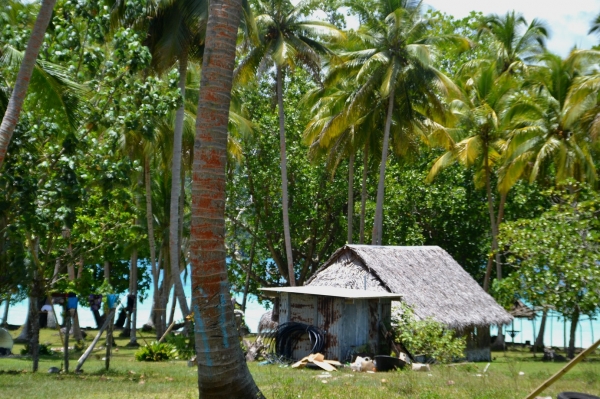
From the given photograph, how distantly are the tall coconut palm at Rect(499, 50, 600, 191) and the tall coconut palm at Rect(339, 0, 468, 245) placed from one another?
327cm

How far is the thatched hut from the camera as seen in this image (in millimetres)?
23469

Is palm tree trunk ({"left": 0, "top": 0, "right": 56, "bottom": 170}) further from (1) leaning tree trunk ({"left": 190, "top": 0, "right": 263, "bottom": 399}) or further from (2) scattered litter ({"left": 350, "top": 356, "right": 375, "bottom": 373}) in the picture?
(2) scattered litter ({"left": 350, "top": 356, "right": 375, "bottom": 373})

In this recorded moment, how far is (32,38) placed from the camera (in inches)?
493

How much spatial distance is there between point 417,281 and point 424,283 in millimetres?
345

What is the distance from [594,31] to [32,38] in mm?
18946

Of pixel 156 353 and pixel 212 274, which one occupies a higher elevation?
pixel 212 274

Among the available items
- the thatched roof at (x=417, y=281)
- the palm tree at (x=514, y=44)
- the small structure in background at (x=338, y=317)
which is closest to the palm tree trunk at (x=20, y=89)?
the small structure in background at (x=338, y=317)

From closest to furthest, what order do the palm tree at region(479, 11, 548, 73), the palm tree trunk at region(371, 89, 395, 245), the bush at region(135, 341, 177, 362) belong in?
the bush at region(135, 341, 177, 362), the palm tree trunk at region(371, 89, 395, 245), the palm tree at region(479, 11, 548, 73)

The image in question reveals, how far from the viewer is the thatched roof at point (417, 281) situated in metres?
23.4

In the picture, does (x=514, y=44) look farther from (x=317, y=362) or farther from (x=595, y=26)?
(x=317, y=362)

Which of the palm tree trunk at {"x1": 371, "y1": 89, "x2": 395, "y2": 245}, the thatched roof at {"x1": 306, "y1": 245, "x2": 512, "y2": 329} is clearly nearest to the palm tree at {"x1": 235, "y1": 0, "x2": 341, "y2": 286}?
the palm tree trunk at {"x1": 371, "y1": 89, "x2": 395, "y2": 245}

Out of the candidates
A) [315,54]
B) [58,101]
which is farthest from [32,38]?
[315,54]

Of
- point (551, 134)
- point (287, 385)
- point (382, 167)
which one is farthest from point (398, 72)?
point (287, 385)

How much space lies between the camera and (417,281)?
24.8m
